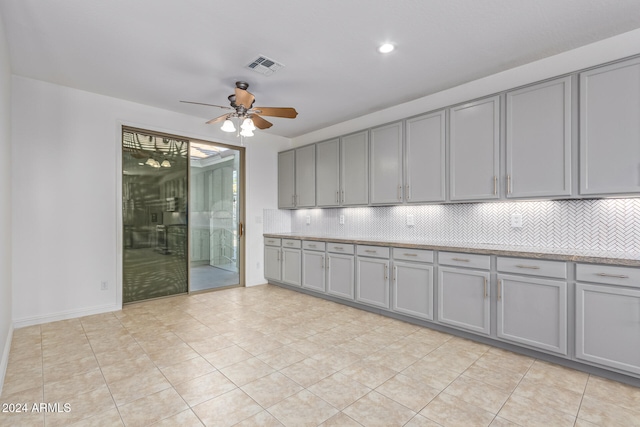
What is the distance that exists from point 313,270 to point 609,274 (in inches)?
127

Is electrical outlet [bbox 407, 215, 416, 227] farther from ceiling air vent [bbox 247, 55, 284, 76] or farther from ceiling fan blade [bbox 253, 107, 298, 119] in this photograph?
ceiling air vent [bbox 247, 55, 284, 76]

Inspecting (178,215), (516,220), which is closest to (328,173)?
(178,215)

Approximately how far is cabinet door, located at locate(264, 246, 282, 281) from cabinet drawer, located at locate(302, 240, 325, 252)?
0.68 metres

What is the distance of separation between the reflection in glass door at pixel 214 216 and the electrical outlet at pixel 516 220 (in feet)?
12.9

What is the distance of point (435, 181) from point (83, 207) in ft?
13.6

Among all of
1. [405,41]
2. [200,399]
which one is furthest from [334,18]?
[200,399]

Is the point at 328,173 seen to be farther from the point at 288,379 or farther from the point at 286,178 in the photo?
the point at 288,379

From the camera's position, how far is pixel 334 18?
2.35 m

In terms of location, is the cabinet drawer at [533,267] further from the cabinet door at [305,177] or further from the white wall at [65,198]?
the white wall at [65,198]

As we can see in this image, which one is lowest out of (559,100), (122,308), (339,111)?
(122,308)

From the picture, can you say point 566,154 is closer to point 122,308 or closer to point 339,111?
point 339,111

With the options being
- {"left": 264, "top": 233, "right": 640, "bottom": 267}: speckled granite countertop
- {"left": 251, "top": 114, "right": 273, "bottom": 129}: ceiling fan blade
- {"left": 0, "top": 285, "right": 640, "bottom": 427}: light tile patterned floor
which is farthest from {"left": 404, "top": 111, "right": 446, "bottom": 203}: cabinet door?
{"left": 251, "top": 114, "right": 273, "bottom": 129}: ceiling fan blade

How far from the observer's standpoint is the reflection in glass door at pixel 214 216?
15.6ft

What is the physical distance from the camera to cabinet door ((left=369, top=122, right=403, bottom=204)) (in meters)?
3.84
